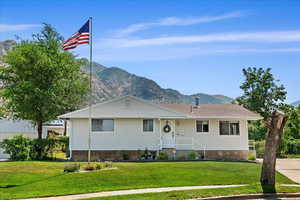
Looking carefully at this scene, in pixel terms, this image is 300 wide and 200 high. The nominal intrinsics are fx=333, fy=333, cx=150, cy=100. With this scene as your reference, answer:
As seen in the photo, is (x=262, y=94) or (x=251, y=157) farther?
(x=262, y=94)

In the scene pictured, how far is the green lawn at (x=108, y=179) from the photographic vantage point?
12.9m

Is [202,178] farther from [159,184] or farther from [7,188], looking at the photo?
[7,188]

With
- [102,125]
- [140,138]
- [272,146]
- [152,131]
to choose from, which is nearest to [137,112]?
[152,131]

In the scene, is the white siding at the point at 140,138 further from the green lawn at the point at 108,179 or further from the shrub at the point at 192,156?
the green lawn at the point at 108,179

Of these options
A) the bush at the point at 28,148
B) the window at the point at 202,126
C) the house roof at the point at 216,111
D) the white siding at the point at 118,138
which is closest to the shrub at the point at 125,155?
the white siding at the point at 118,138

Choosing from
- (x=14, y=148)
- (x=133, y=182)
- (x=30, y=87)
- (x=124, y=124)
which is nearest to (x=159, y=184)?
(x=133, y=182)

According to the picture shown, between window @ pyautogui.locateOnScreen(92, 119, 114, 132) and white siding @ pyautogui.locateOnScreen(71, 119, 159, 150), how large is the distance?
32cm

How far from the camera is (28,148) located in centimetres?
2356

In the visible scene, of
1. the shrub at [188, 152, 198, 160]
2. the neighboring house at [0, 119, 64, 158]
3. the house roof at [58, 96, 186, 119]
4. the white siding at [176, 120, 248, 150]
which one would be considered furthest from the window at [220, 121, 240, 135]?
the neighboring house at [0, 119, 64, 158]

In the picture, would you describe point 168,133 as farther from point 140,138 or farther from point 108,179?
point 108,179

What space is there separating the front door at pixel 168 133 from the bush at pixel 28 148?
839 centimetres

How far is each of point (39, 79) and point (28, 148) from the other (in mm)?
6494

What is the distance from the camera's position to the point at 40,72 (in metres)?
27.6

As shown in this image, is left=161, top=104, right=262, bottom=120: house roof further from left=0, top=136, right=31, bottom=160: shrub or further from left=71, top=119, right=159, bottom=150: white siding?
left=0, top=136, right=31, bottom=160: shrub
